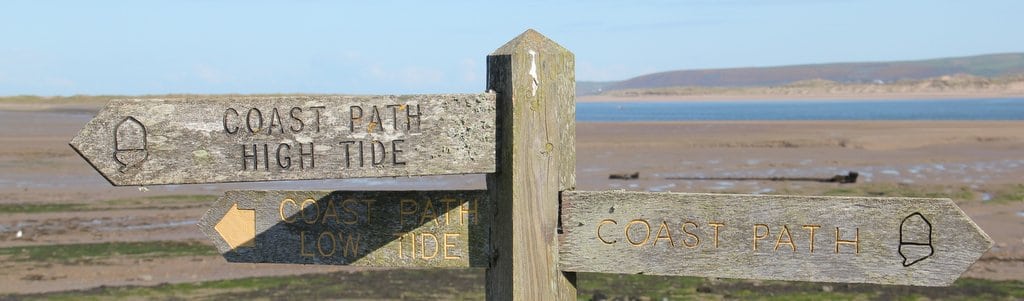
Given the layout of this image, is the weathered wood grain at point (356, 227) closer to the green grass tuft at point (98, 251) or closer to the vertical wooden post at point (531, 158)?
the vertical wooden post at point (531, 158)

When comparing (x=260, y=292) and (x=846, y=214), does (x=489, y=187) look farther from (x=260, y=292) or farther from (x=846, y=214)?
(x=260, y=292)

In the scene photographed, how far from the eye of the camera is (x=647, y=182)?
21.5 m

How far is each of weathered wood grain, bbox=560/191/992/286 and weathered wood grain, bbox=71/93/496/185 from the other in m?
0.37

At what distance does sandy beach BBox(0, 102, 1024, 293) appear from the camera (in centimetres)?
1189

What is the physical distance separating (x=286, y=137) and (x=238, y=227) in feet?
1.77

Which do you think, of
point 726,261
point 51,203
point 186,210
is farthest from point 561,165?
point 51,203

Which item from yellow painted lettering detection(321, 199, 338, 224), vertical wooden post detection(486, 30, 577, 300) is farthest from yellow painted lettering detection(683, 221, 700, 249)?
yellow painted lettering detection(321, 199, 338, 224)

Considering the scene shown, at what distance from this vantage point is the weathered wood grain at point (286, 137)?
2848 mm

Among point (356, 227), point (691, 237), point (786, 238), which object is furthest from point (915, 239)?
point (356, 227)

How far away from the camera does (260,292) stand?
34.3ft

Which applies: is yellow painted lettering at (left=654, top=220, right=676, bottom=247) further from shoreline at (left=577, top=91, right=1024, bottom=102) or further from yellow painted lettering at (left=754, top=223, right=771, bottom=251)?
shoreline at (left=577, top=91, right=1024, bottom=102)

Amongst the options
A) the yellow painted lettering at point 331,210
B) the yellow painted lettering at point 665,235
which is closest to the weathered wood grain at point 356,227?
the yellow painted lettering at point 331,210

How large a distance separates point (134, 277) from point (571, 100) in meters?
9.21

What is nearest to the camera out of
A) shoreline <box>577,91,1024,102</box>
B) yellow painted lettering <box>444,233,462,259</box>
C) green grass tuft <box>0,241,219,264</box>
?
yellow painted lettering <box>444,233,462,259</box>
